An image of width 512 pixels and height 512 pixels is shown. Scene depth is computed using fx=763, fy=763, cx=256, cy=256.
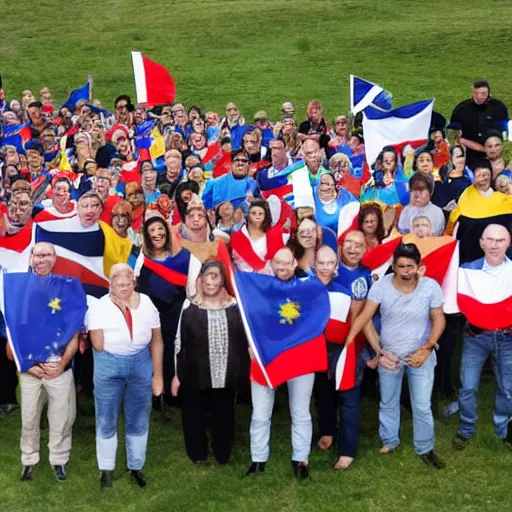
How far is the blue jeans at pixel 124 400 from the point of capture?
5.77 m

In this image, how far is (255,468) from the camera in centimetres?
634

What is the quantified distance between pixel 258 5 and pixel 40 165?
29.9 metres

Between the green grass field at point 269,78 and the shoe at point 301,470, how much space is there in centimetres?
8

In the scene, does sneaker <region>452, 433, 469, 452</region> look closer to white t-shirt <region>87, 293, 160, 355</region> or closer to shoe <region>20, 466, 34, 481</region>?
white t-shirt <region>87, 293, 160, 355</region>

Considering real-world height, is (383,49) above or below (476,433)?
above

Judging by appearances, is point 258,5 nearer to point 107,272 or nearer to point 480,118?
point 480,118

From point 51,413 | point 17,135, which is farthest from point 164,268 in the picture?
point 17,135

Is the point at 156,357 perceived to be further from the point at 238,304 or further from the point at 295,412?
the point at 295,412

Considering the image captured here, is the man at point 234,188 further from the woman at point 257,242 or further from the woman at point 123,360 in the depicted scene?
the woman at point 123,360

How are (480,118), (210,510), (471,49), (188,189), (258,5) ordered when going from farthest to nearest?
(258,5) < (471,49) < (480,118) < (188,189) < (210,510)

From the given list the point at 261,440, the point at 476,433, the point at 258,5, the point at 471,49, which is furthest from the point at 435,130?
the point at 258,5

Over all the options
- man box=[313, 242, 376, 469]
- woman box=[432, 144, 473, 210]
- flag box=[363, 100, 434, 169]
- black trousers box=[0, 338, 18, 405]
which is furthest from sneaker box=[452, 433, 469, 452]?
flag box=[363, 100, 434, 169]

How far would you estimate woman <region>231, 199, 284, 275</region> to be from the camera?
22.6ft

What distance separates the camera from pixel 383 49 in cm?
3188
